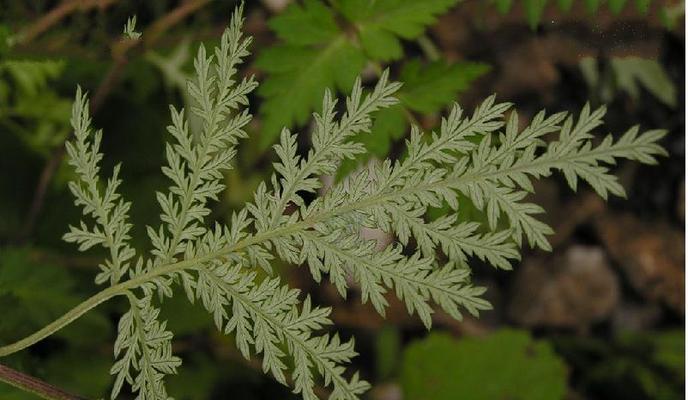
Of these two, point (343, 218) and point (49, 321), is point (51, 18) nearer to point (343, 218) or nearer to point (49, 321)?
point (49, 321)

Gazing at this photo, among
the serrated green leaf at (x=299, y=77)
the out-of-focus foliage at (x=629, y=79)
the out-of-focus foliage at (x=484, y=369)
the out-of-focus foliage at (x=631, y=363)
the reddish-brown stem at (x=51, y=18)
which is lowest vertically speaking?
the out-of-focus foliage at (x=631, y=363)

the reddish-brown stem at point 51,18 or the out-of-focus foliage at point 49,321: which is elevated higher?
the reddish-brown stem at point 51,18

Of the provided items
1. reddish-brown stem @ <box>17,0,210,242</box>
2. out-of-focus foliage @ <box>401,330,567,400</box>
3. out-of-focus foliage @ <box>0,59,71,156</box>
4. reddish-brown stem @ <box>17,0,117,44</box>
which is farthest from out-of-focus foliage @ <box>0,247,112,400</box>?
out-of-focus foliage @ <box>401,330,567,400</box>

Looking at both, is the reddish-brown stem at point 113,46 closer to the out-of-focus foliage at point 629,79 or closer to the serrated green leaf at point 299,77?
the serrated green leaf at point 299,77

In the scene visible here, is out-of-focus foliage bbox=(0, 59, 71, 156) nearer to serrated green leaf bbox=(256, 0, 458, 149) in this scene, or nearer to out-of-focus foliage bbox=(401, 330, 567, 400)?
serrated green leaf bbox=(256, 0, 458, 149)

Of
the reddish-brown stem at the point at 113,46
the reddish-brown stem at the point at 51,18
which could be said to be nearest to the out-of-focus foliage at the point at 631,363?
the reddish-brown stem at the point at 113,46

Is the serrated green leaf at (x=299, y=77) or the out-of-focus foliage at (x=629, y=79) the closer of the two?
the serrated green leaf at (x=299, y=77)
